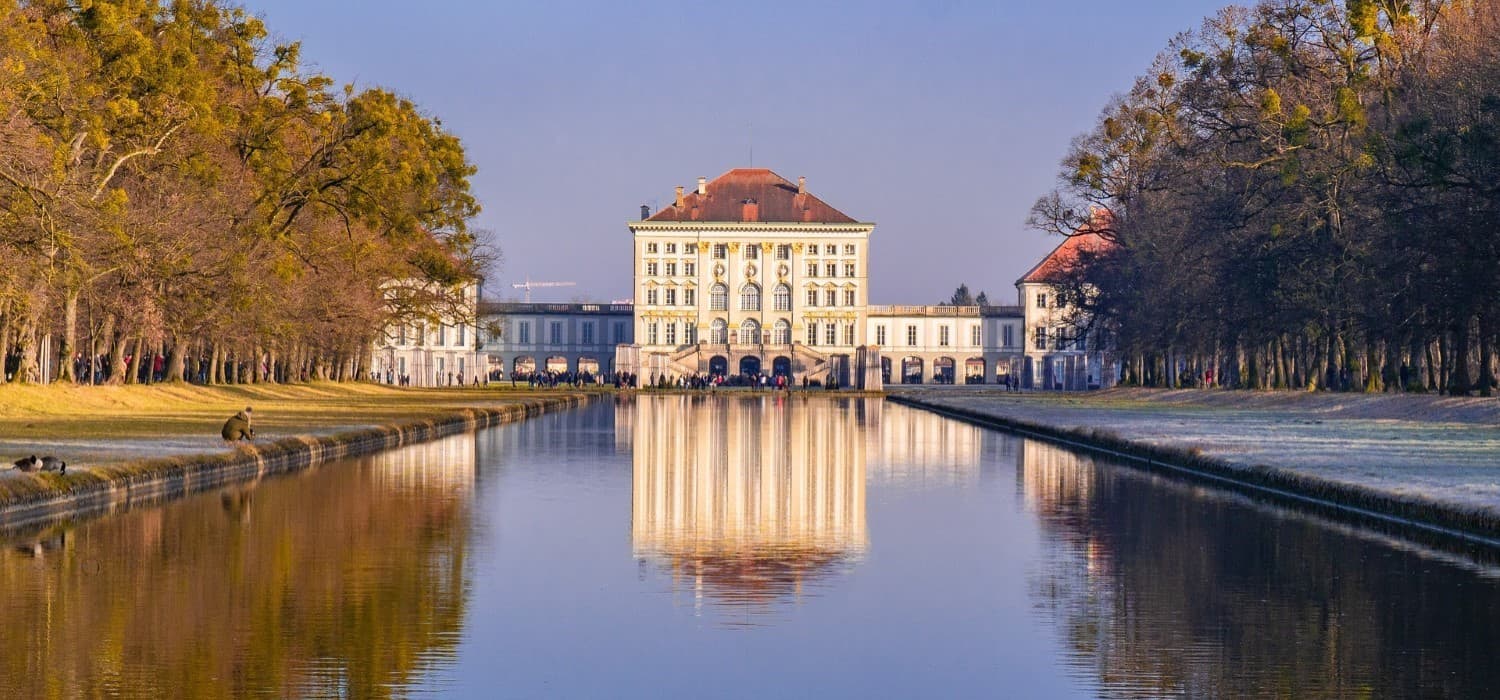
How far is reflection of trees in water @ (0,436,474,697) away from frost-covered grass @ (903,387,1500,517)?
10.4 m

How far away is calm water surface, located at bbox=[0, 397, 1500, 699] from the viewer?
9.95 metres

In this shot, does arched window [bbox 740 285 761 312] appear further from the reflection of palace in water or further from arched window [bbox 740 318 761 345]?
the reflection of palace in water

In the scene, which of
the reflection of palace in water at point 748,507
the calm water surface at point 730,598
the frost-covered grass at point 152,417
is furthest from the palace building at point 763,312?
the calm water surface at point 730,598

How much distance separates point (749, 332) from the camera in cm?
14812

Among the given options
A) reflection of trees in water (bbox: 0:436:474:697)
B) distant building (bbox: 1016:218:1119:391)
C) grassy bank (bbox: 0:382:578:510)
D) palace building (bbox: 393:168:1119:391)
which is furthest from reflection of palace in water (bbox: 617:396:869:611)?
palace building (bbox: 393:168:1119:391)

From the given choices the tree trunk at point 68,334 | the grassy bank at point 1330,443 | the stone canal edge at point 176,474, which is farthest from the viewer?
the tree trunk at point 68,334

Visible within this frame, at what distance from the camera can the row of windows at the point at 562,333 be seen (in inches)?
6043

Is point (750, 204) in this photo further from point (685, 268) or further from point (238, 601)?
point (238, 601)

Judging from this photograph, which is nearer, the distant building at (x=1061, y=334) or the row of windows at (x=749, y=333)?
the distant building at (x=1061, y=334)

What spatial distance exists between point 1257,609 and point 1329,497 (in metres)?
9.56

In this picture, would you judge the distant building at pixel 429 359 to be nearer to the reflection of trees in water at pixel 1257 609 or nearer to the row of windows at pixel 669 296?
the row of windows at pixel 669 296

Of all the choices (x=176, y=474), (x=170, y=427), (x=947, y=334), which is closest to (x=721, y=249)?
(x=947, y=334)

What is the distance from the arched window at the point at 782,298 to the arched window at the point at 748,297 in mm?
1466

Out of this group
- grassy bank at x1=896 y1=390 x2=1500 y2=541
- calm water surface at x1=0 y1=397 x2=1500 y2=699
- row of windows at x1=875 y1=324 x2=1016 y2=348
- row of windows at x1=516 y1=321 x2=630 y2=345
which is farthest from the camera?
row of windows at x1=516 y1=321 x2=630 y2=345
